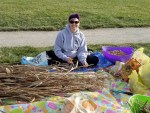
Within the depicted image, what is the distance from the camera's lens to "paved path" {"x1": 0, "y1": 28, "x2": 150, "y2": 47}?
600cm

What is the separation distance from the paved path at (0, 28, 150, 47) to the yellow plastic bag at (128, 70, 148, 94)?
2215 millimetres

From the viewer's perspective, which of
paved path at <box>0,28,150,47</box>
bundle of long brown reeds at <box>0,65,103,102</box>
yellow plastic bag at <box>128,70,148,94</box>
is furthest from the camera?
paved path at <box>0,28,150,47</box>

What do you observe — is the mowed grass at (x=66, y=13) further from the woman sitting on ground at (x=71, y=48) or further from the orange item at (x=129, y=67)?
the orange item at (x=129, y=67)

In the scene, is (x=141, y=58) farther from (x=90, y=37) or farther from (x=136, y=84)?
(x=90, y=37)

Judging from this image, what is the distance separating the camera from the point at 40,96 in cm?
347

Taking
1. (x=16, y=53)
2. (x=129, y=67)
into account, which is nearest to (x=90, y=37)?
(x=16, y=53)

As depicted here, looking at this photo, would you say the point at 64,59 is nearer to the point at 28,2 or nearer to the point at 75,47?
the point at 75,47

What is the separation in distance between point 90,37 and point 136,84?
8.85 ft

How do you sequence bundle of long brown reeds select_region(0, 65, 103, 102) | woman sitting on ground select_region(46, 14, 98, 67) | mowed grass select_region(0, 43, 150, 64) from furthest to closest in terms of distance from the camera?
mowed grass select_region(0, 43, 150, 64) < woman sitting on ground select_region(46, 14, 98, 67) < bundle of long brown reeds select_region(0, 65, 103, 102)

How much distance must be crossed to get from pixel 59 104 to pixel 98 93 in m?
0.59

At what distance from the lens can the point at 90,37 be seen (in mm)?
6559

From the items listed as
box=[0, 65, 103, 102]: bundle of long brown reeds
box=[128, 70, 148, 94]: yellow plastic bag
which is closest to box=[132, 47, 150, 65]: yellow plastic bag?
box=[128, 70, 148, 94]: yellow plastic bag

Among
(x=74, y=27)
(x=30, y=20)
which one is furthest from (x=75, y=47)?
(x=30, y=20)

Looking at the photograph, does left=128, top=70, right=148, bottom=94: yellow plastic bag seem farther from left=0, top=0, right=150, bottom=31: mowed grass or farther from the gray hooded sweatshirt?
left=0, top=0, right=150, bottom=31: mowed grass
